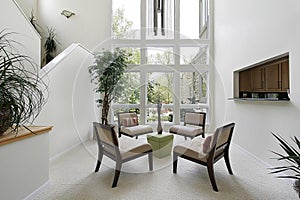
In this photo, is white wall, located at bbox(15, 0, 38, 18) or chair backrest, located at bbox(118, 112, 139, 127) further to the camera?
white wall, located at bbox(15, 0, 38, 18)

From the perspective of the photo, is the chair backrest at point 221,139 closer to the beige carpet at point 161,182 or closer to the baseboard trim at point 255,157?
the beige carpet at point 161,182

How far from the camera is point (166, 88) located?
6.28 m

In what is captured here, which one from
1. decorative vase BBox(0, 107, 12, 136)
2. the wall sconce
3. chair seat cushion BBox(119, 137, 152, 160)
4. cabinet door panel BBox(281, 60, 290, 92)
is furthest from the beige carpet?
the wall sconce

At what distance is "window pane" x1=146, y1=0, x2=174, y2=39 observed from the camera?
6059 mm

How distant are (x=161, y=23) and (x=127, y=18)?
3.66 ft

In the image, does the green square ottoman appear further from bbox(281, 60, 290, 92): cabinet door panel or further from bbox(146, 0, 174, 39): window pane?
bbox(146, 0, 174, 39): window pane

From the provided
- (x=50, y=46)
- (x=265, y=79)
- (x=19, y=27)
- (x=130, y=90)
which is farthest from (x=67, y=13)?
(x=265, y=79)

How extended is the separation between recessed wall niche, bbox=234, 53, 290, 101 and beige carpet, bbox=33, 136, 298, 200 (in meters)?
1.20

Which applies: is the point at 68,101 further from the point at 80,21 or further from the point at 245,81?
the point at 245,81

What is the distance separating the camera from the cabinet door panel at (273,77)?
3654mm

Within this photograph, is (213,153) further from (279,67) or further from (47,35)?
(47,35)

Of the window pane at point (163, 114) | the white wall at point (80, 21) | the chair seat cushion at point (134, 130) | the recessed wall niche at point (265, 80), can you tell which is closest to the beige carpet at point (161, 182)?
the chair seat cushion at point (134, 130)

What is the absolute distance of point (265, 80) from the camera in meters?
4.00

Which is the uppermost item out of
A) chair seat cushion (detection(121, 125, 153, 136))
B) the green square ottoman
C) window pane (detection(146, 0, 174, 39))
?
window pane (detection(146, 0, 174, 39))
